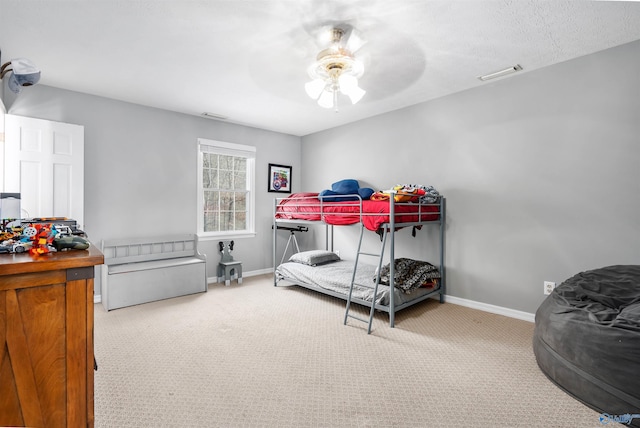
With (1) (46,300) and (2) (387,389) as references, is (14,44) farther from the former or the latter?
(2) (387,389)

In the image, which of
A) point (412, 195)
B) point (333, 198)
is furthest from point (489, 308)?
point (333, 198)

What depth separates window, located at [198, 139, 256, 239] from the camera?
15.0 feet

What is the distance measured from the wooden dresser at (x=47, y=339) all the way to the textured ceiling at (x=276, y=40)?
5.99ft

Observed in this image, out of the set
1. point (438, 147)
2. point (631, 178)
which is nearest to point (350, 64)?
point (438, 147)

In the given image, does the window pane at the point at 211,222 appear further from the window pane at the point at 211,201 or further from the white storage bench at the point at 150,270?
the white storage bench at the point at 150,270

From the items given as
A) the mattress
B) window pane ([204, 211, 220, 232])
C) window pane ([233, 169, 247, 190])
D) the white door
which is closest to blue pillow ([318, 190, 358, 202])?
the mattress

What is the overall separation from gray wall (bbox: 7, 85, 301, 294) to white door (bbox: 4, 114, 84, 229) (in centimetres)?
22

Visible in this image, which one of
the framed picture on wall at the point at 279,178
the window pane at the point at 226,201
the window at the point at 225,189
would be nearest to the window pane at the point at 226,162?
the window at the point at 225,189

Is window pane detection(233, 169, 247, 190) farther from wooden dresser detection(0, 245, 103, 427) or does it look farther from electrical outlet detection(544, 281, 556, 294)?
electrical outlet detection(544, 281, 556, 294)

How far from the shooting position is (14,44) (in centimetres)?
246

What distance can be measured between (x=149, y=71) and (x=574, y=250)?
435cm

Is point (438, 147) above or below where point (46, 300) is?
above

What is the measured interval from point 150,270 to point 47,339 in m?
2.76

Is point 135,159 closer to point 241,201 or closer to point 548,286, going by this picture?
point 241,201
